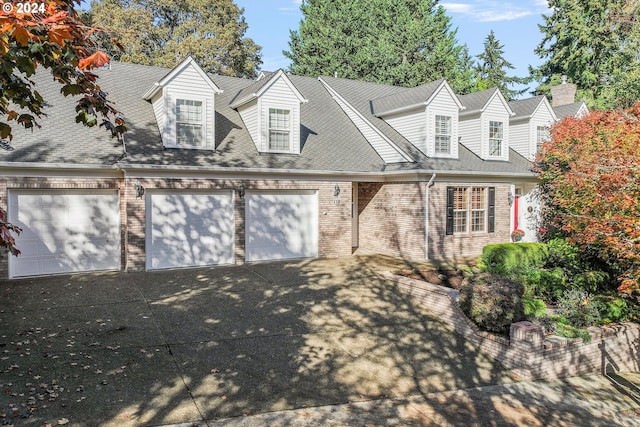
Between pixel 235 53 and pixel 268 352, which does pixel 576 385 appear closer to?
pixel 268 352

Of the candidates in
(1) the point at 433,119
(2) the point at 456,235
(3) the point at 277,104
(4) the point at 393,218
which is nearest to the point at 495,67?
(1) the point at 433,119

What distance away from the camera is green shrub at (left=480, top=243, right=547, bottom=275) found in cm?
1297

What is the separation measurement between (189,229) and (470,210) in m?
9.87

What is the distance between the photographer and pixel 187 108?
13.6 metres

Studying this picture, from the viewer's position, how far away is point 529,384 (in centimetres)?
796

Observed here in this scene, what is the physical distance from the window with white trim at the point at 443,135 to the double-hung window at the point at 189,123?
8.32m

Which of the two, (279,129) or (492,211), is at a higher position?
(279,129)

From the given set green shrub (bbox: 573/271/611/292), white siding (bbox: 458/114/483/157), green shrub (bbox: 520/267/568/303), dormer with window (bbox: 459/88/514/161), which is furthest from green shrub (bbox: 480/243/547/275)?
white siding (bbox: 458/114/483/157)

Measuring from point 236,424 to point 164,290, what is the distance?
569 centimetres

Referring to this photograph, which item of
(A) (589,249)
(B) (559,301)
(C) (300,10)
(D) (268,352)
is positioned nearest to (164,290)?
(D) (268,352)

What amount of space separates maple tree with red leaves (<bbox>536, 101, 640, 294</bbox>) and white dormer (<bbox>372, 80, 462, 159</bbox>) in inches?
141

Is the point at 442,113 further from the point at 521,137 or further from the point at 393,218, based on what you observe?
the point at 521,137

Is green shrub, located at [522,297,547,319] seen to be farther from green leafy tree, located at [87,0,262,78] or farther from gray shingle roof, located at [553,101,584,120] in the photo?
green leafy tree, located at [87,0,262,78]

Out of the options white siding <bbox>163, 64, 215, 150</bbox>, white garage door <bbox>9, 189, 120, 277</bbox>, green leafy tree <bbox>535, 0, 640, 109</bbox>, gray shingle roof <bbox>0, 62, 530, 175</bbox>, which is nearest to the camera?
white garage door <bbox>9, 189, 120, 277</bbox>
